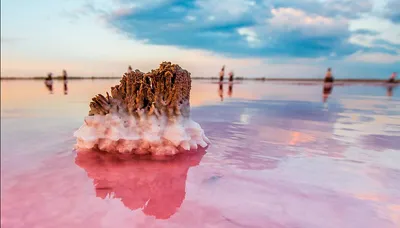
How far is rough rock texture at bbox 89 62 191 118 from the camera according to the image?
372cm

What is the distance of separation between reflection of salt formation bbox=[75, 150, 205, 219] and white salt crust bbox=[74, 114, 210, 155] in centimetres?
15

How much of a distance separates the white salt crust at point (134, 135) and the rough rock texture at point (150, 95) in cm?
11

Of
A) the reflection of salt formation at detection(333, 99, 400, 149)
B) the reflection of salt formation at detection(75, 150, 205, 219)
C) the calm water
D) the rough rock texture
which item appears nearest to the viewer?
the calm water

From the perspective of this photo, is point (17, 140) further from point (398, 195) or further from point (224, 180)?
point (398, 195)

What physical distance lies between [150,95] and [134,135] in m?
0.63

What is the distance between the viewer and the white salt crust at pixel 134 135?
3547mm

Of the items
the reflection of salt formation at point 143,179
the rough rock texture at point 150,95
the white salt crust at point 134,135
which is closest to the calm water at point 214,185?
the reflection of salt formation at point 143,179

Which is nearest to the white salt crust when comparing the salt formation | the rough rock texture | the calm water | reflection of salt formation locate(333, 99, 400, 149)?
the salt formation

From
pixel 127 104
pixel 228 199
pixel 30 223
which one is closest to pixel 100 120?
pixel 127 104

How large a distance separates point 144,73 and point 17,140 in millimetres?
2203

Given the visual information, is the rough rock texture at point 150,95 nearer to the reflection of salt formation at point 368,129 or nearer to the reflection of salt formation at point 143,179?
the reflection of salt formation at point 143,179

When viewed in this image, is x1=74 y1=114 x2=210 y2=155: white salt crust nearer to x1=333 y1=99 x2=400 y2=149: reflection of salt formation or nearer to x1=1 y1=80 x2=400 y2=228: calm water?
x1=1 y1=80 x2=400 y2=228: calm water

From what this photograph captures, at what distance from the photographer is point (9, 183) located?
2566 millimetres

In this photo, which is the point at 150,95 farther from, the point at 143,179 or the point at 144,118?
the point at 143,179
